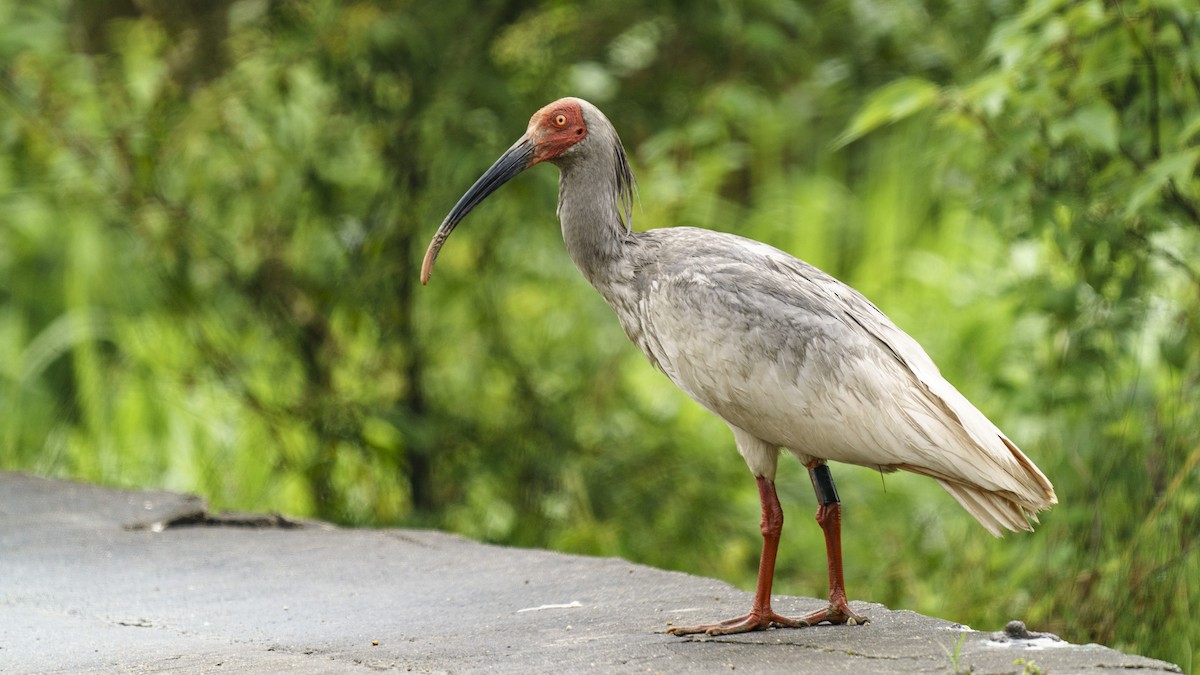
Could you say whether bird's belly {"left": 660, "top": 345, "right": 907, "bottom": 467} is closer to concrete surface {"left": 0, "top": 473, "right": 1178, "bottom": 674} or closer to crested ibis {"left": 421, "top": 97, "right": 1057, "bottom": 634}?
crested ibis {"left": 421, "top": 97, "right": 1057, "bottom": 634}

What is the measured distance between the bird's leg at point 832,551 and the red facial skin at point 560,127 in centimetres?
131

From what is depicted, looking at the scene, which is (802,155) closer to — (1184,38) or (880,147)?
(880,147)

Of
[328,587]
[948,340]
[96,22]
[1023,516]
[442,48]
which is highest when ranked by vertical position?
[96,22]

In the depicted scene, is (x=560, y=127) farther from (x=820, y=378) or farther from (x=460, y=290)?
(x=460, y=290)

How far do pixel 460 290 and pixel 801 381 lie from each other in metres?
4.13

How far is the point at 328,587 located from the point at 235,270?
3228 mm

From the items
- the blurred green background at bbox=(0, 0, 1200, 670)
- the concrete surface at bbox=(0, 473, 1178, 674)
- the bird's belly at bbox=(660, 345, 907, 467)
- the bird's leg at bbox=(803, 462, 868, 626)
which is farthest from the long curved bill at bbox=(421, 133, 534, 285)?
the blurred green background at bbox=(0, 0, 1200, 670)

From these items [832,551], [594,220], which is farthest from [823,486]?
[594,220]

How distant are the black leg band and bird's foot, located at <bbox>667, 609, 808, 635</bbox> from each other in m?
0.39

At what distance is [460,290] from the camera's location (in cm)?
782

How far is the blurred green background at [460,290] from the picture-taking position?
6.94 meters

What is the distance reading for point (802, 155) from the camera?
11.5 metres

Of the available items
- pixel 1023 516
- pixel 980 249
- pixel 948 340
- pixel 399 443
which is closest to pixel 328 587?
pixel 1023 516

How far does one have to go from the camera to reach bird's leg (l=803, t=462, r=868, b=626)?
3986 mm
